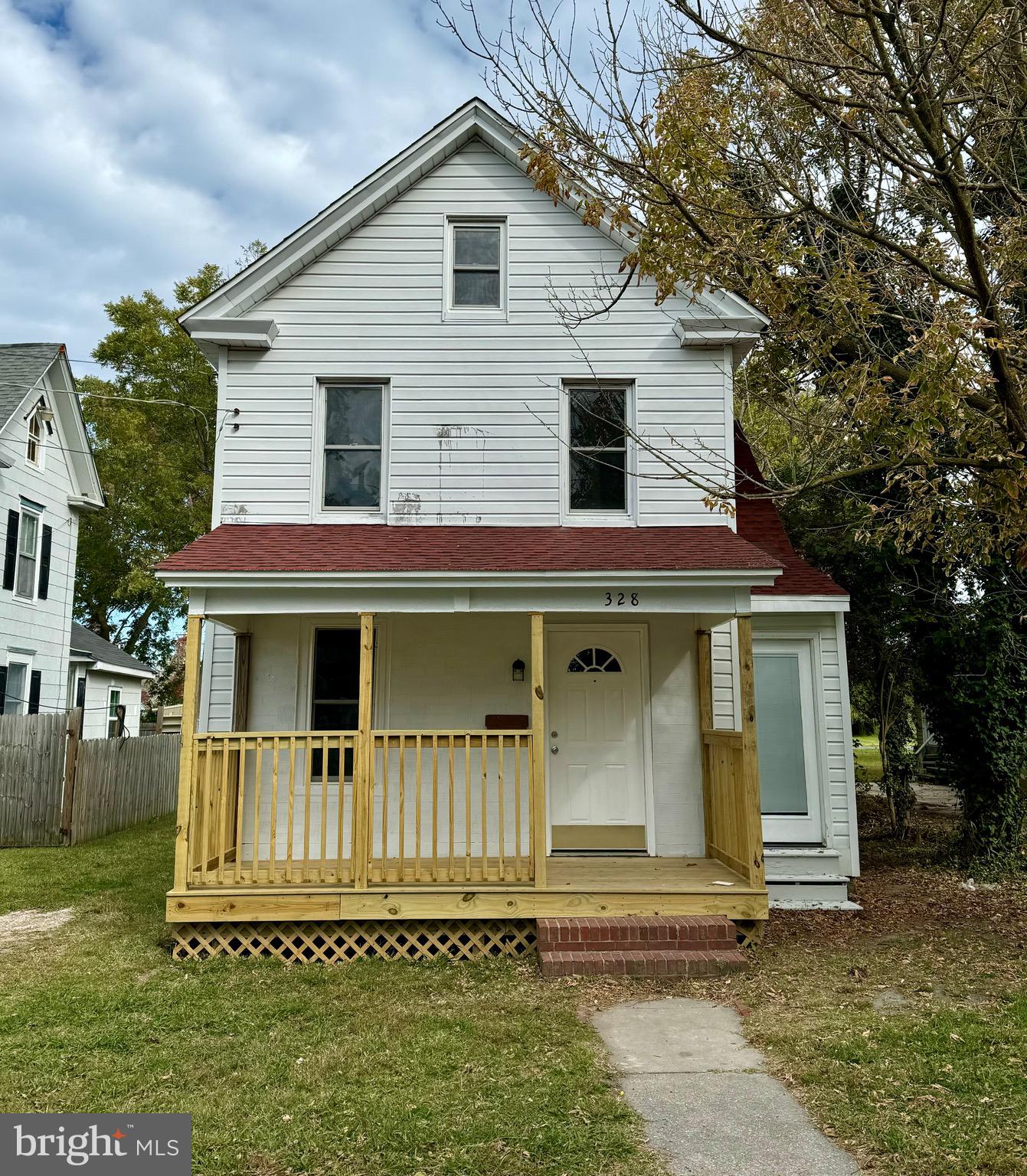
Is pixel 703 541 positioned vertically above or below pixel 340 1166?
above

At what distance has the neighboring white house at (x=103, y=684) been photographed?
21625mm

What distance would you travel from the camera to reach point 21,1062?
500 cm

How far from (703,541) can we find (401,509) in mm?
3064

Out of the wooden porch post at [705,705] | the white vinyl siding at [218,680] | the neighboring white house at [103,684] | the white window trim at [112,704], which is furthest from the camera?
the white window trim at [112,704]

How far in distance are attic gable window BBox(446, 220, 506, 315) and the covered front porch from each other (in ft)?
11.3

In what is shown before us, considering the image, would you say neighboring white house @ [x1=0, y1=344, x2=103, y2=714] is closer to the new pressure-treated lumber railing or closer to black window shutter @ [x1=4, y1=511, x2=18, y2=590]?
black window shutter @ [x1=4, y1=511, x2=18, y2=590]

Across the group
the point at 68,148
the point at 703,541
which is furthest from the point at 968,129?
the point at 68,148

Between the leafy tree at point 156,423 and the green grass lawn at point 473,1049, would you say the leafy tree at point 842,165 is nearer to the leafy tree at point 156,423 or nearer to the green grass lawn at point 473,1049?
the green grass lawn at point 473,1049

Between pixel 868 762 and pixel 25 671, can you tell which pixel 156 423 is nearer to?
pixel 25 671

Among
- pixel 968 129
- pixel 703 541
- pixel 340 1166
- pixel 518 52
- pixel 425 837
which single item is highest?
pixel 518 52

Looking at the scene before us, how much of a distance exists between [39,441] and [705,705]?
1473 cm

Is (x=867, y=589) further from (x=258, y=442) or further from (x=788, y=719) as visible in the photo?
(x=258, y=442)

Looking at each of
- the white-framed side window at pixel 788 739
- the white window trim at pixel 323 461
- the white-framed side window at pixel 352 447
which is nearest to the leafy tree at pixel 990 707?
the white-framed side window at pixel 788 739

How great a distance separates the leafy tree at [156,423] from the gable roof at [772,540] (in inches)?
716
